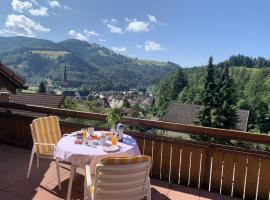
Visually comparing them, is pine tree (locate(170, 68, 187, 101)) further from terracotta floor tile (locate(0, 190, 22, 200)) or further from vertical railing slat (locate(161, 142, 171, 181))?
terracotta floor tile (locate(0, 190, 22, 200))

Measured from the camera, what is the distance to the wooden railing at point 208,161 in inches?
127

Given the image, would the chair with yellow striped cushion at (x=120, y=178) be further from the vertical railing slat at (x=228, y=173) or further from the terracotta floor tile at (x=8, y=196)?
the vertical railing slat at (x=228, y=173)

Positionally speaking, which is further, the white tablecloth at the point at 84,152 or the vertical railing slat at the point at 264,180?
the vertical railing slat at the point at 264,180

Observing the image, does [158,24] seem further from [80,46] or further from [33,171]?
[80,46]

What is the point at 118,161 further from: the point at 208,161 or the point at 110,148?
the point at 208,161

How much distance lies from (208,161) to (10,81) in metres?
4.15

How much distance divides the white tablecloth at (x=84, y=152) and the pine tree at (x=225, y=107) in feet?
66.3

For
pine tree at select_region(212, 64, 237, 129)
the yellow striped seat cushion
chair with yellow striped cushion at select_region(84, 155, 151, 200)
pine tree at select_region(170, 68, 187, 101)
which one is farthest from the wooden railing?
pine tree at select_region(170, 68, 187, 101)

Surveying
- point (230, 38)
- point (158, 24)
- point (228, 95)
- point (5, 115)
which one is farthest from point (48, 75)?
point (5, 115)

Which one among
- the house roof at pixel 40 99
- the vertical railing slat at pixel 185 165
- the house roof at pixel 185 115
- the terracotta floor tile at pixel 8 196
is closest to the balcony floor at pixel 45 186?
the terracotta floor tile at pixel 8 196

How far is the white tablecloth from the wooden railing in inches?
31.9

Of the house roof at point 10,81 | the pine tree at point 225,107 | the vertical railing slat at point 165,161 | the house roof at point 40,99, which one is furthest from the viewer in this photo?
the pine tree at point 225,107

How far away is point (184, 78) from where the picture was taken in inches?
2343

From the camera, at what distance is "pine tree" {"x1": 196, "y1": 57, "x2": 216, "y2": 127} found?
72.3 ft
